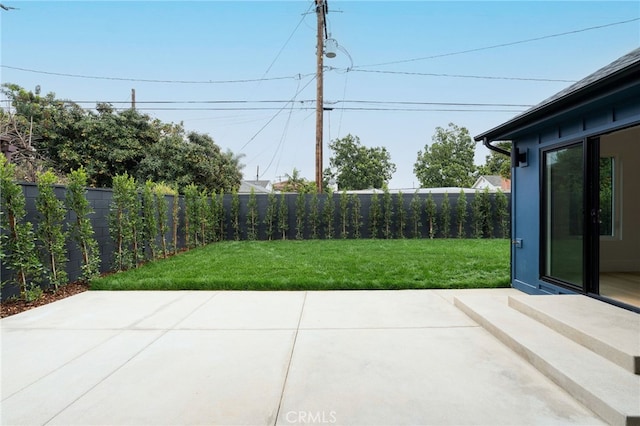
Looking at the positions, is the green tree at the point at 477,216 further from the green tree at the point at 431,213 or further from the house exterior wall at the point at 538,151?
the house exterior wall at the point at 538,151

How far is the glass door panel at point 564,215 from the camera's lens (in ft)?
11.4

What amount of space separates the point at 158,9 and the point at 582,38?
13.9 metres

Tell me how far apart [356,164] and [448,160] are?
A: 8.15 meters

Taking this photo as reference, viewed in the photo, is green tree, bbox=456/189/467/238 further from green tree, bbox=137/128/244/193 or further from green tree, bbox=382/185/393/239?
green tree, bbox=137/128/244/193

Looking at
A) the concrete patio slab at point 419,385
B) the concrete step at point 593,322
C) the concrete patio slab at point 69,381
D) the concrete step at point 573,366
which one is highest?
the concrete step at point 593,322

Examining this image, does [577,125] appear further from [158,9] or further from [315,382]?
[158,9]

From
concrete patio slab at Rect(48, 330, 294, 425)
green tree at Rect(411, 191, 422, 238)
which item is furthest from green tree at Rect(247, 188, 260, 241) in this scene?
concrete patio slab at Rect(48, 330, 294, 425)

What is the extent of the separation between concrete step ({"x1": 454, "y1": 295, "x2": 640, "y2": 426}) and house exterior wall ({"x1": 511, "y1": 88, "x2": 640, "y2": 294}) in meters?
1.22

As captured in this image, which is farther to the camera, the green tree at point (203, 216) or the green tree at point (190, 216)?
the green tree at point (203, 216)

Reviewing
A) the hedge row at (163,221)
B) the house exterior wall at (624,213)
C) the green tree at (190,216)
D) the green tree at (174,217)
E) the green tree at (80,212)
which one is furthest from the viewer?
the green tree at (190,216)

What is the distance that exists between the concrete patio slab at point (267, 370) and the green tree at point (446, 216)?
7.27m

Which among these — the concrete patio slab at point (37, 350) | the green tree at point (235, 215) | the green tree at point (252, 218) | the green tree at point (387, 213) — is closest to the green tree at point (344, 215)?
the green tree at point (387, 213)

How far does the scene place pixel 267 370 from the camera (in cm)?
231

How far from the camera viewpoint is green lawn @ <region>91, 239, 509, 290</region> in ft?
15.7
